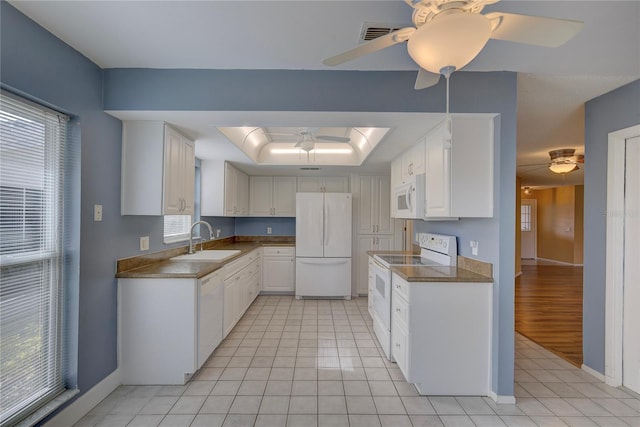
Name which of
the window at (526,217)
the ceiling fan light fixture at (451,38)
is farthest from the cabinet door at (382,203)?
the window at (526,217)

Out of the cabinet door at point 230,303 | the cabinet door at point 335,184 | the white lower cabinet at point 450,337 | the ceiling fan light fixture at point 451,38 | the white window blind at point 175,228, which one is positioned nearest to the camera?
the ceiling fan light fixture at point 451,38

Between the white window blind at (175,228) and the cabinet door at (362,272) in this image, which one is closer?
the white window blind at (175,228)

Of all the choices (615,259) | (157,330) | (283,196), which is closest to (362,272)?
(283,196)

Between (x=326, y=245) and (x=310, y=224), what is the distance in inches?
16.9

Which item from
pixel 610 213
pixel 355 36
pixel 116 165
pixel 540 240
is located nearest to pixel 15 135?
pixel 116 165

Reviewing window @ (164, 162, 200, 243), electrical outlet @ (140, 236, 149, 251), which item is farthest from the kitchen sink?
electrical outlet @ (140, 236, 149, 251)

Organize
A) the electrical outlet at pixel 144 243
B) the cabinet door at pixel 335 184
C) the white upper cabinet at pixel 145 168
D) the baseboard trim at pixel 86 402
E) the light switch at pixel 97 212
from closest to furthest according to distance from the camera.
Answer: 1. the baseboard trim at pixel 86 402
2. the light switch at pixel 97 212
3. the white upper cabinet at pixel 145 168
4. the electrical outlet at pixel 144 243
5. the cabinet door at pixel 335 184

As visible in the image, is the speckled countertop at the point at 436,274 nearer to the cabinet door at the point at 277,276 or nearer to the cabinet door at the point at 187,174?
the cabinet door at the point at 187,174

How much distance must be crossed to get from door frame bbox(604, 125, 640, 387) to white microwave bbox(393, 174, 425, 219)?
147 cm

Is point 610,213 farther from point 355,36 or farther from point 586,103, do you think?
point 355,36

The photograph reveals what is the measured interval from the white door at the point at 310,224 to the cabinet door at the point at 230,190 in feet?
3.28

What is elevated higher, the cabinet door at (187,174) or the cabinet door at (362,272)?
the cabinet door at (187,174)

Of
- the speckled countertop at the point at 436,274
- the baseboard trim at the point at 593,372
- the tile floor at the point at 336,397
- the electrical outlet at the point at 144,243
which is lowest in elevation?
the tile floor at the point at 336,397

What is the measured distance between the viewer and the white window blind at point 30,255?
61.6 inches
